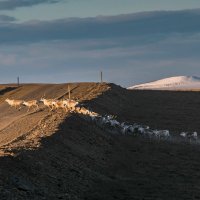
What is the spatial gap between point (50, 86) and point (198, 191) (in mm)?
47806

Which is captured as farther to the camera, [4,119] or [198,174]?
[4,119]

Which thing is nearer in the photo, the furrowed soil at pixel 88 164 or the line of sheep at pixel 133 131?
the furrowed soil at pixel 88 164

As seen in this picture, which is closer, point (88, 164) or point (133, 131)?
point (88, 164)

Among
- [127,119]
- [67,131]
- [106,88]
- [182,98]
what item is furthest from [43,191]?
[182,98]

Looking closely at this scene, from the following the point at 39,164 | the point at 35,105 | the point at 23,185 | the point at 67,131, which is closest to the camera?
the point at 23,185

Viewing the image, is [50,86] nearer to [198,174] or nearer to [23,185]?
[198,174]

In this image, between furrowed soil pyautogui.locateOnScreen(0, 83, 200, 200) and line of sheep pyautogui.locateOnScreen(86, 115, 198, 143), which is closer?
furrowed soil pyautogui.locateOnScreen(0, 83, 200, 200)


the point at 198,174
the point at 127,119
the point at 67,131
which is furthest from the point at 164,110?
the point at 198,174

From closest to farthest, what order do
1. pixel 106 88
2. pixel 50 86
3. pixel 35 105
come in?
pixel 35 105
pixel 106 88
pixel 50 86

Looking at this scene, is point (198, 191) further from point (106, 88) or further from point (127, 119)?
point (106, 88)

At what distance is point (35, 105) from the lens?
4416cm

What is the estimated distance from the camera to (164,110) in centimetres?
4875

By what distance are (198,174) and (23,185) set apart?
6.80 metres

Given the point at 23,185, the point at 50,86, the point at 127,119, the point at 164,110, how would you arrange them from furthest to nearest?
the point at 50,86, the point at 164,110, the point at 127,119, the point at 23,185
